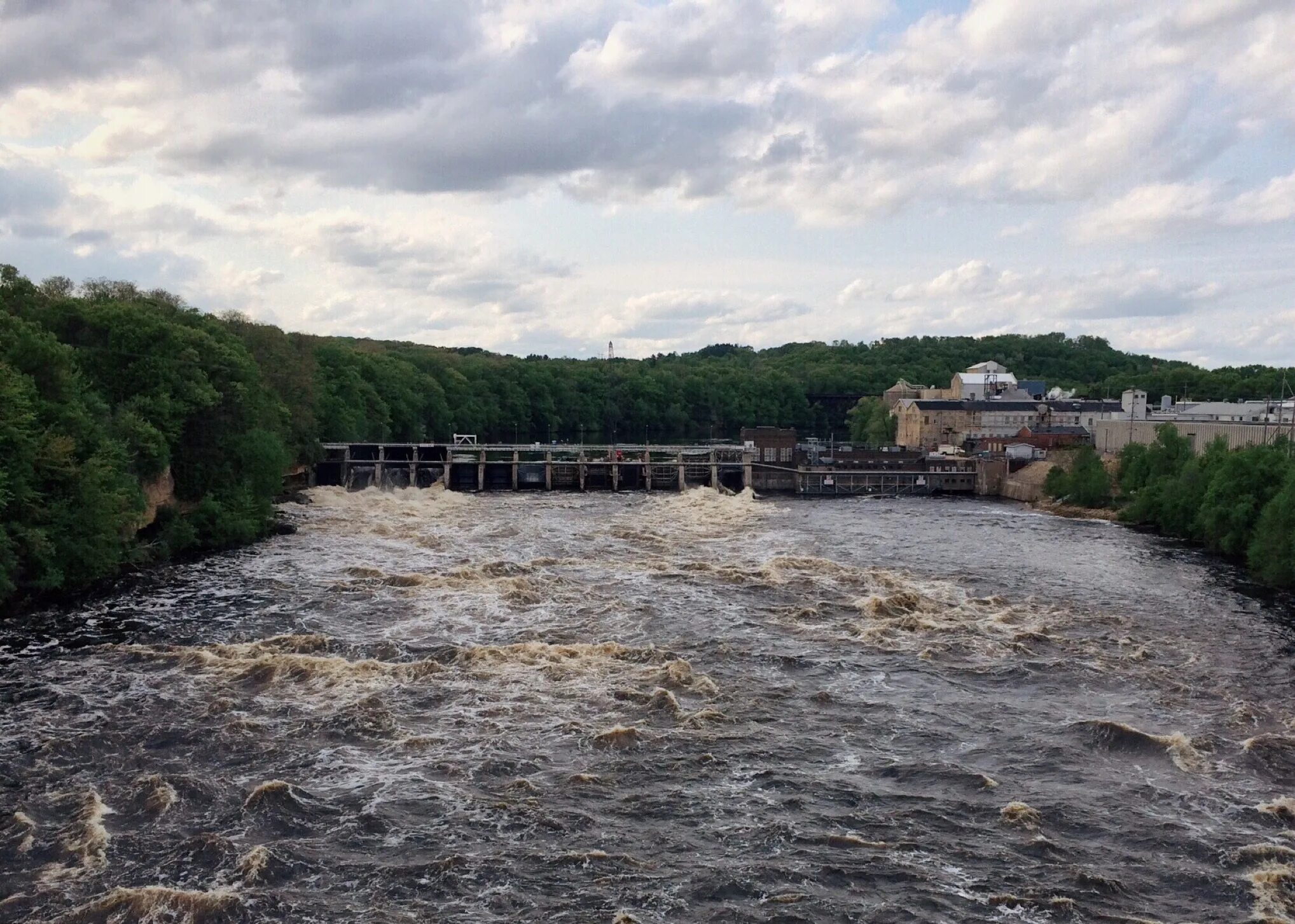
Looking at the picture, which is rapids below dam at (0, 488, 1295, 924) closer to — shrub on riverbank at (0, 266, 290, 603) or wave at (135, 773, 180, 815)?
wave at (135, 773, 180, 815)

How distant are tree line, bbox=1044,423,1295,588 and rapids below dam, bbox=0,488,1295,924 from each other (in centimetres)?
542

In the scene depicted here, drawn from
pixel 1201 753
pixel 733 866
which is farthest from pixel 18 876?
pixel 1201 753

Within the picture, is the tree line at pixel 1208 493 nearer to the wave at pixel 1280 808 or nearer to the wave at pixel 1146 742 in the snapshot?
the wave at pixel 1146 742

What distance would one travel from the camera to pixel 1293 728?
108 ft

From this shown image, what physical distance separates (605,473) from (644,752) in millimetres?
89341

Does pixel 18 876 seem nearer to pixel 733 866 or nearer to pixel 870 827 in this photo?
pixel 733 866

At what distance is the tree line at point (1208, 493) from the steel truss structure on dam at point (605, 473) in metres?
17.9

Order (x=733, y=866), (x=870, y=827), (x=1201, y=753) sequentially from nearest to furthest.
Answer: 1. (x=733, y=866)
2. (x=870, y=827)
3. (x=1201, y=753)

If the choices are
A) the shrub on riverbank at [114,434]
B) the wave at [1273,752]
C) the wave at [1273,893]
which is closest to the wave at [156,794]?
the shrub on riverbank at [114,434]

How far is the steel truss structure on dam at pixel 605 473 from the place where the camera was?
4409 inches

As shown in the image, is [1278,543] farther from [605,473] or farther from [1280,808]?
[605,473]

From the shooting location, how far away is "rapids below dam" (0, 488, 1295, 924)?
22719 millimetres

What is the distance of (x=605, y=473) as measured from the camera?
119125 mm

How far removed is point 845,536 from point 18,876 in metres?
59.4
